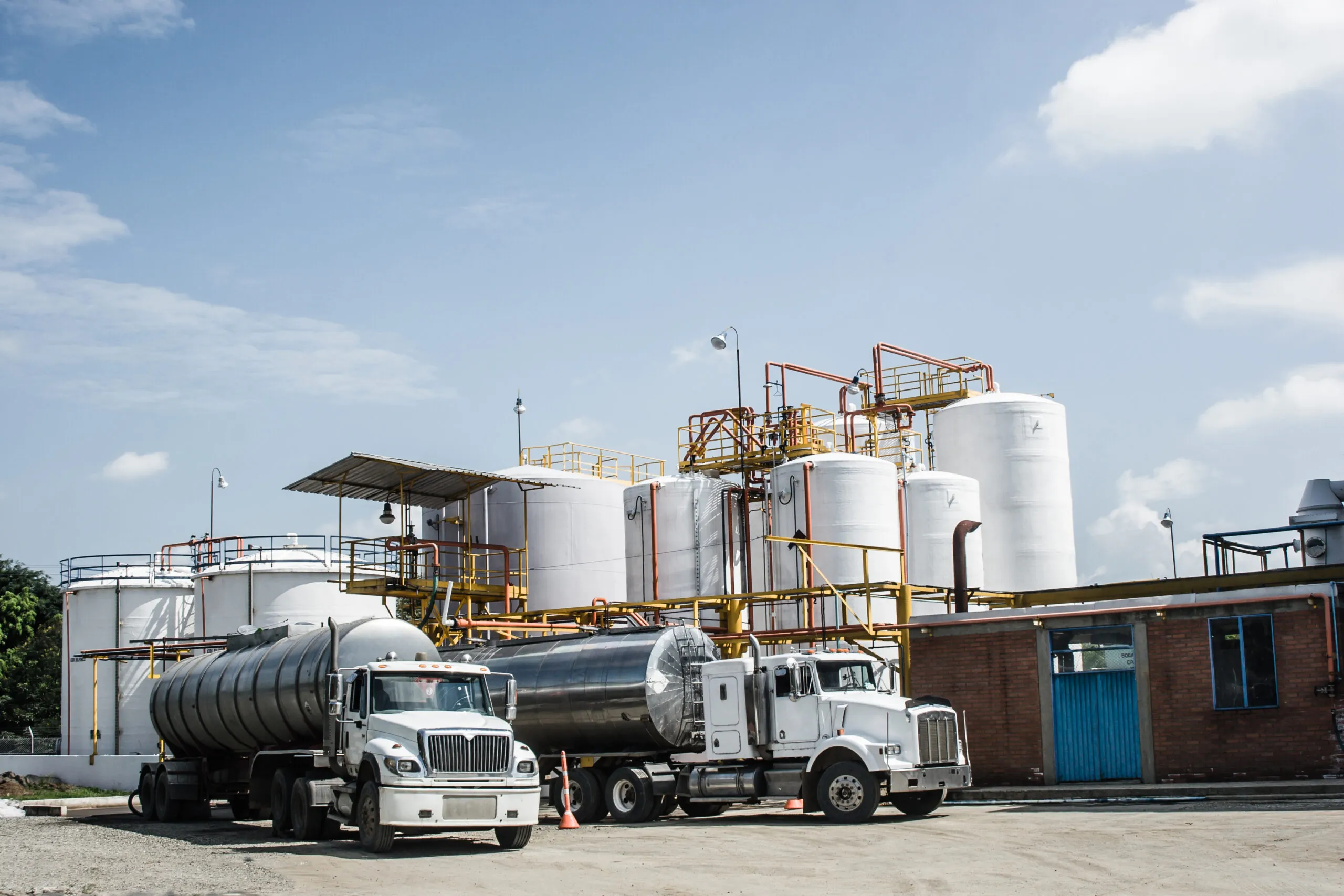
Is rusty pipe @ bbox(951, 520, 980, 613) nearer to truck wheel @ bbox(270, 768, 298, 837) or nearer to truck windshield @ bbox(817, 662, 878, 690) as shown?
truck windshield @ bbox(817, 662, 878, 690)

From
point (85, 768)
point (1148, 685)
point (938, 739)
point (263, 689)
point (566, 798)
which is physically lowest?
point (85, 768)

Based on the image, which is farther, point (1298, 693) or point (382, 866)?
point (1298, 693)

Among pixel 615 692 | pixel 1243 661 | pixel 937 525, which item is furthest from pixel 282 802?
pixel 937 525

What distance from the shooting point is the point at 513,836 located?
2003cm

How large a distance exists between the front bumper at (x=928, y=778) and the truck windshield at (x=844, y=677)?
1797mm

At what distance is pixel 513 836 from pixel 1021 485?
25.2 metres

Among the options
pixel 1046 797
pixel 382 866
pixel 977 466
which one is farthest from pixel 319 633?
pixel 977 466

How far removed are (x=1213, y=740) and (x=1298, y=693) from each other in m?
1.72

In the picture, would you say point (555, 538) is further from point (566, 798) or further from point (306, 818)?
point (306, 818)

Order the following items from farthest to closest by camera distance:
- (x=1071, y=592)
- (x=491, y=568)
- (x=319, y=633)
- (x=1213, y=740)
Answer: (x=491, y=568)
(x=1071, y=592)
(x=1213, y=740)
(x=319, y=633)

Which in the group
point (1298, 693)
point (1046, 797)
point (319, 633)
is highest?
point (319, 633)

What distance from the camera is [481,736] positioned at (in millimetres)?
20000

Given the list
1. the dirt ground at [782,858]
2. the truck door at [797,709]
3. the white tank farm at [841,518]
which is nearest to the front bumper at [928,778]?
the dirt ground at [782,858]

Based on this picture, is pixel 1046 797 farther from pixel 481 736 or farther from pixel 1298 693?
pixel 481 736
